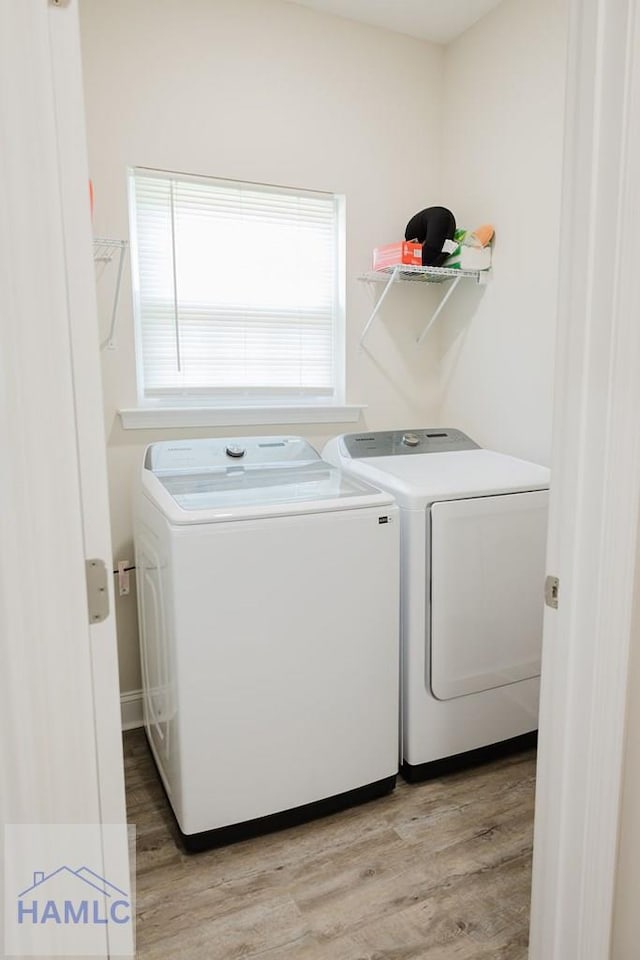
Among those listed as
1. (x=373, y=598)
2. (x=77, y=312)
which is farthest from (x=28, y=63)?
(x=373, y=598)

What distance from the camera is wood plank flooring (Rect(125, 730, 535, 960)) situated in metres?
1.50

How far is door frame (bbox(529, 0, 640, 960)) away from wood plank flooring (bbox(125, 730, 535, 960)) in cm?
44

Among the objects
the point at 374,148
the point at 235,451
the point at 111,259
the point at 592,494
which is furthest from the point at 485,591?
the point at 374,148

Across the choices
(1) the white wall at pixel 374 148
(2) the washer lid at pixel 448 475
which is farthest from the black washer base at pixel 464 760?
(1) the white wall at pixel 374 148

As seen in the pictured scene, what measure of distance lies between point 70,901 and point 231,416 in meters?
1.88

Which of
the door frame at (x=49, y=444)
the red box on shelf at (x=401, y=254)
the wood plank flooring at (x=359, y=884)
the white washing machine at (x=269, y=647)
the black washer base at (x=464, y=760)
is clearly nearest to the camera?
the door frame at (x=49, y=444)

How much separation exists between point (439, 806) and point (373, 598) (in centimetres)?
71

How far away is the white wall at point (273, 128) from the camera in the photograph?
87.0 inches

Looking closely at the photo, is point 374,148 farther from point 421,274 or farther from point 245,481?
point 245,481

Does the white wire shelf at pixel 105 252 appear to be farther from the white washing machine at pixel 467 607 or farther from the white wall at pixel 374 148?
the white washing machine at pixel 467 607

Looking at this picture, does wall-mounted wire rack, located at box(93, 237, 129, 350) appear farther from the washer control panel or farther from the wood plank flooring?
the wood plank flooring

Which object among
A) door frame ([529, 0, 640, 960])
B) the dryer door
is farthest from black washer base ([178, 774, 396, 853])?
door frame ([529, 0, 640, 960])

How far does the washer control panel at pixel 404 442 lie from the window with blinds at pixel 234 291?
1.16 ft

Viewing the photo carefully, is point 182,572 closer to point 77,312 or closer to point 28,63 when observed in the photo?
point 77,312
